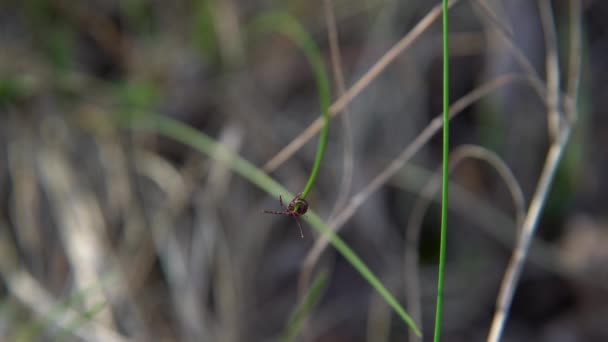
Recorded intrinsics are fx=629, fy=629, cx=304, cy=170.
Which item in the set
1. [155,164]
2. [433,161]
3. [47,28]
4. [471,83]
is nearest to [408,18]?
[471,83]

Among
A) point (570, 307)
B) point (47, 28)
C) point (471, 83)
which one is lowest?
point (570, 307)

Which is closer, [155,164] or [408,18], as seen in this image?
[155,164]

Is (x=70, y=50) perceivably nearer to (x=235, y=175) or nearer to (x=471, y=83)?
(x=235, y=175)

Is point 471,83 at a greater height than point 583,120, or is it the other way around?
point 471,83

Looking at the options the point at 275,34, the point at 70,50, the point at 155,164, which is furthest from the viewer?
the point at 275,34

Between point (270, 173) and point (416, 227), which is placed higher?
point (270, 173)

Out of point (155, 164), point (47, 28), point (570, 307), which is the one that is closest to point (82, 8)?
point (47, 28)

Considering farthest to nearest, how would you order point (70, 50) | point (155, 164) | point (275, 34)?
point (275, 34), point (70, 50), point (155, 164)
